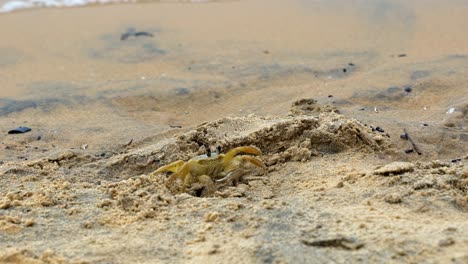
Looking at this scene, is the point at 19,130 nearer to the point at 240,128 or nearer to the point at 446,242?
the point at 240,128

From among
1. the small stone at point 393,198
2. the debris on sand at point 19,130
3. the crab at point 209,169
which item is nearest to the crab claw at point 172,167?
the crab at point 209,169

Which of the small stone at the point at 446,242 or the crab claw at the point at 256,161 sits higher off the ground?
the small stone at the point at 446,242

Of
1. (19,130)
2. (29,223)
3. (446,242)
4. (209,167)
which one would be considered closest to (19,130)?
(19,130)

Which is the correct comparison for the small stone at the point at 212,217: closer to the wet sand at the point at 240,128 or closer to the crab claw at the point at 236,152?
the wet sand at the point at 240,128

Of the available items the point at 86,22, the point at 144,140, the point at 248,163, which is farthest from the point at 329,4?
the point at 248,163

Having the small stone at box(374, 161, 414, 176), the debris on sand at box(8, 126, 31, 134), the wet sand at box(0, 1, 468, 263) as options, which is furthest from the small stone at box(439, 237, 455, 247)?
the debris on sand at box(8, 126, 31, 134)
